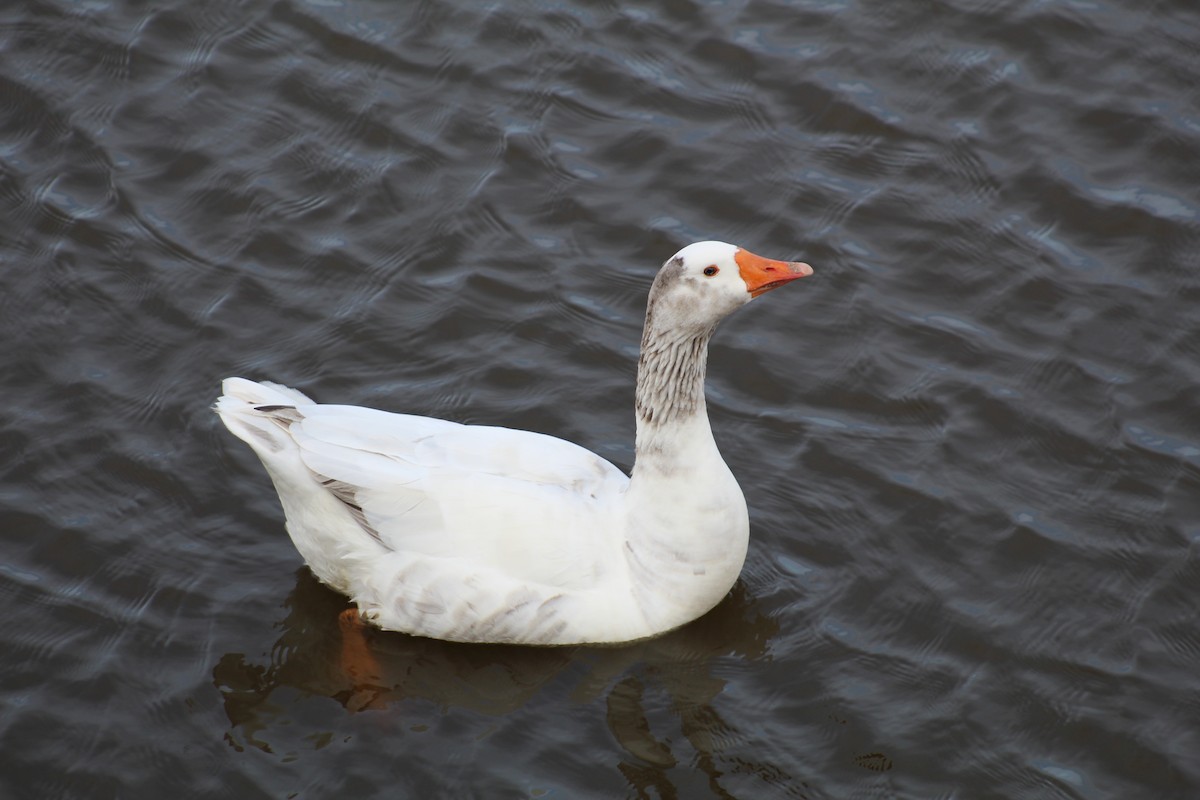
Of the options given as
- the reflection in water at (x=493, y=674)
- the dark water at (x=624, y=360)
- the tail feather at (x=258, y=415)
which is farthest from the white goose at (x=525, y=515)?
the dark water at (x=624, y=360)

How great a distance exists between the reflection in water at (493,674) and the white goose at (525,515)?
162mm

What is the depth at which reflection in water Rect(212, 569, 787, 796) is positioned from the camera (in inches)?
287

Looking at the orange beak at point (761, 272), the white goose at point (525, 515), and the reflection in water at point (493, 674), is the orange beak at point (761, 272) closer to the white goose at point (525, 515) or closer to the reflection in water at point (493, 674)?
the white goose at point (525, 515)

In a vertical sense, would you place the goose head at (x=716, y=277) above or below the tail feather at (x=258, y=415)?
above

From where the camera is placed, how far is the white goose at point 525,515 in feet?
24.0

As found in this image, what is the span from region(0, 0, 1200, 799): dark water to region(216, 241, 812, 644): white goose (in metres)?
0.34

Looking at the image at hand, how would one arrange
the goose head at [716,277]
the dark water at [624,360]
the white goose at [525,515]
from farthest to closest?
the white goose at [525,515], the dark water at [624,360], the goose head at [716,277]

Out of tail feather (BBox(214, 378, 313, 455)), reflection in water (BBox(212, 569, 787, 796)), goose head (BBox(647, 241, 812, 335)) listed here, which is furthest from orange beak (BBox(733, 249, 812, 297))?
tail feather (BBox(214, 378, 313, 455))

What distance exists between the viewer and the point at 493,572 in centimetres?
733

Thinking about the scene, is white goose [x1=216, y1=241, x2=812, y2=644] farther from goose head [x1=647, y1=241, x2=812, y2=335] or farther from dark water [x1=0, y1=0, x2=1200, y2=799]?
dark water [x1=0, y1=0, x2=1200, y2=799]

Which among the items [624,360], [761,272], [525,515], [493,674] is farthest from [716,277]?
[493,674]

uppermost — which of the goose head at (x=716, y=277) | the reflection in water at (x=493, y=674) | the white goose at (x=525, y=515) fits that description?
the goose head at (x=716, y=277)

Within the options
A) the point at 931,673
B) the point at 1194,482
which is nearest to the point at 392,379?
the point at 931,673

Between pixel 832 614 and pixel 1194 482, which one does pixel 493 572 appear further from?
pixel 1194 482
